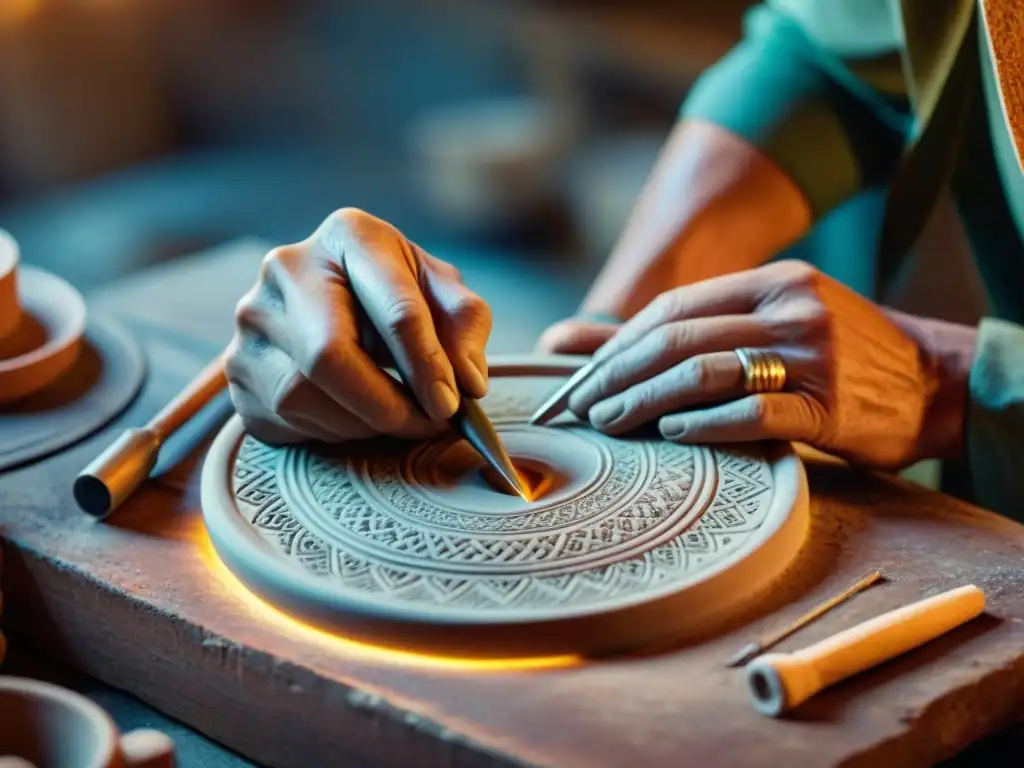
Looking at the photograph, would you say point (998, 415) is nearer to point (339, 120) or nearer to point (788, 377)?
point (788, 377)

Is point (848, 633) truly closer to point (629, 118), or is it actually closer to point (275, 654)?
point (275, 654)

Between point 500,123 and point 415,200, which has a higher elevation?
point 500,123

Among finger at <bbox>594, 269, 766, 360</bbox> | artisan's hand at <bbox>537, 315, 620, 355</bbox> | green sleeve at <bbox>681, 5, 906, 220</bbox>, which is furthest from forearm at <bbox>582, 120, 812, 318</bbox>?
finger at <bbox>594, 269, 766, 360</bbox>

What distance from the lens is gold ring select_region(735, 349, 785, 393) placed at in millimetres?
1112

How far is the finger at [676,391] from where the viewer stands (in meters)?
1.10

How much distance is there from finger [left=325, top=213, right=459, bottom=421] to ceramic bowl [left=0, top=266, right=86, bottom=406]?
42 cm

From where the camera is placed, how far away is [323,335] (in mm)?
1020

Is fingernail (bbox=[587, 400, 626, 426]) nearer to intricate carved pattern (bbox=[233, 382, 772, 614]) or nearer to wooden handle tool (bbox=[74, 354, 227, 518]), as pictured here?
intricate carved pattern (bbox=[233, 382, 772, 614])

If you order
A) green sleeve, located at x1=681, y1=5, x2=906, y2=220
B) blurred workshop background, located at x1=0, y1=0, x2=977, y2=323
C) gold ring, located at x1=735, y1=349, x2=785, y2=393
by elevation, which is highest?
green sleeve, located at x1=681, y1=5, x2=906, y2=220

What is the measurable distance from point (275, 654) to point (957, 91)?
1026 mm

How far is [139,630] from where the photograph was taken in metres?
0.98

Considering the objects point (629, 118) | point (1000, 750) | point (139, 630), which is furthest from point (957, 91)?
point (629, 118)

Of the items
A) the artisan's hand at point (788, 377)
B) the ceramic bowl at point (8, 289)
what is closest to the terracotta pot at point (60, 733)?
the artisan's hand at point (788, 377)

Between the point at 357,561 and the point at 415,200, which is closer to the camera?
the point at 357,561
